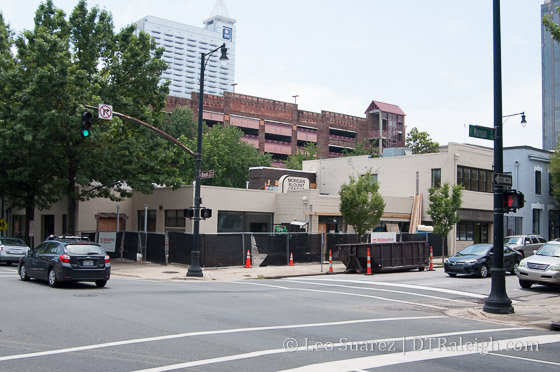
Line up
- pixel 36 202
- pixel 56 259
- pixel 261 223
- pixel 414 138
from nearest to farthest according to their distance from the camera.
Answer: pixel 56 259 → pixel 36 202 → pixel 261 223 → pixel 414 138

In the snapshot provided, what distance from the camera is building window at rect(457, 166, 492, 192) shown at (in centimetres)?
4062

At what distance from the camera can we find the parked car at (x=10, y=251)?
29.9 m

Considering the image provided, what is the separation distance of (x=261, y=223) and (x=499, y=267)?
81.3 ft

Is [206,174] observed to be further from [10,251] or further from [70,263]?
[10,251]

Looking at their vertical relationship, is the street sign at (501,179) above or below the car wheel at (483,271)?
above

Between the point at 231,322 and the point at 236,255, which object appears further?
the point at 236,255

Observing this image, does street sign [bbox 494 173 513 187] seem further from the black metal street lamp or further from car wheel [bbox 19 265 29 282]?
car wheel [bbox 19 265 29 282]

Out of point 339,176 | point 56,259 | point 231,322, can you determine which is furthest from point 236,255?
point 339,176

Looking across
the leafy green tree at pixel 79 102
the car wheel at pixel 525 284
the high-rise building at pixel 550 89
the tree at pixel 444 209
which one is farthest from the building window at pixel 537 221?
the high-rise building at pixel 550 89

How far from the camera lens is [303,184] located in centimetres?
4400

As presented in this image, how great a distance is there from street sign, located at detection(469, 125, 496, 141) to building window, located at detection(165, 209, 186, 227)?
946 inches

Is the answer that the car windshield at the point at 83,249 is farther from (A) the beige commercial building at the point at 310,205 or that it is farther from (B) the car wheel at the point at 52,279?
(A) the beige commercial building at the point at 310,205

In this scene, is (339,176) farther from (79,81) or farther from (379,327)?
(379,327)

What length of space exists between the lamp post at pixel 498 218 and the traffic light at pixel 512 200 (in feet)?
0.39
